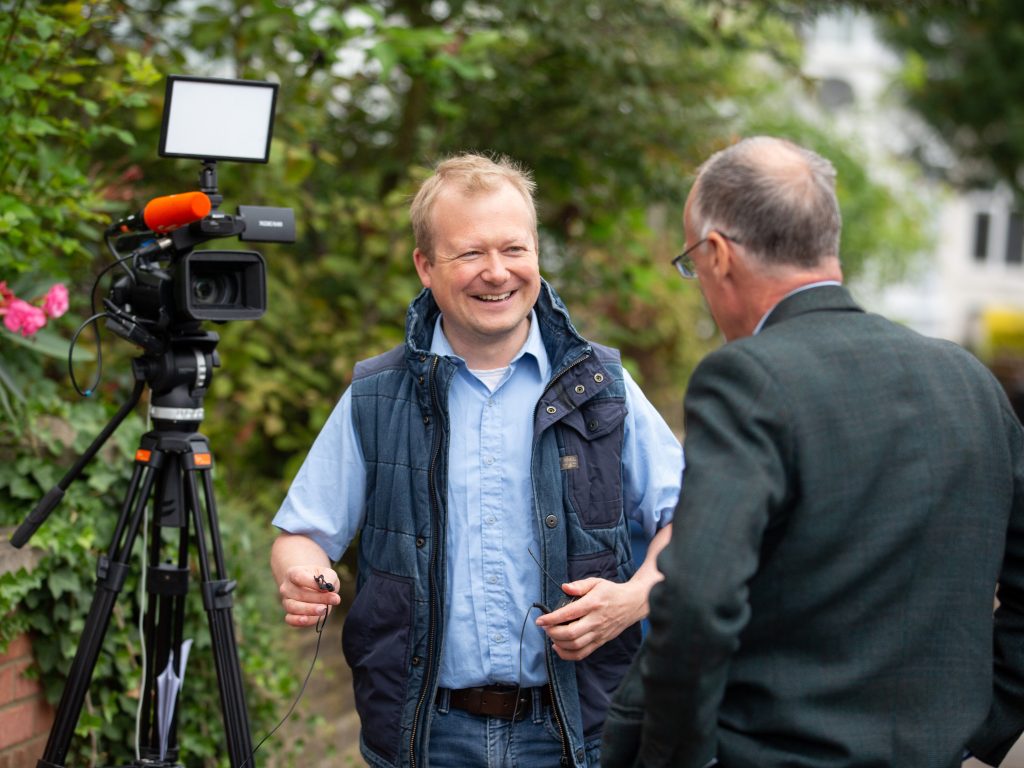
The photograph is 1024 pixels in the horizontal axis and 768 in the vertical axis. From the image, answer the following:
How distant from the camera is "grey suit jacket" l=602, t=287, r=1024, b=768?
1761 mm

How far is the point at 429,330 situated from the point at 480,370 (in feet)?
0.49

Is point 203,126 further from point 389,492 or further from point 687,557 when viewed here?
point 687,557

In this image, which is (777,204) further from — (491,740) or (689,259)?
(491,740)

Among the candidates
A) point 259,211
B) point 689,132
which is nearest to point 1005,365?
point 689,132

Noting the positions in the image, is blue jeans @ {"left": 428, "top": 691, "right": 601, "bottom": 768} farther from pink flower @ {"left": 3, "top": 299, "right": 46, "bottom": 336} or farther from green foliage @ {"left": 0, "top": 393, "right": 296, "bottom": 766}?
pink flower @ {"left": 3, "top": 299, "right": 46, "bottom": 336}

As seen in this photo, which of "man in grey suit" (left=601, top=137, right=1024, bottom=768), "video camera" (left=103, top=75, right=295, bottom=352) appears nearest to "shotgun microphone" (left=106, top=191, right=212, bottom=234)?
"video camera" (left=103, top=75, right=295, bottom=352)

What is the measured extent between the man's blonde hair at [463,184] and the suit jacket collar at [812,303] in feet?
2.45

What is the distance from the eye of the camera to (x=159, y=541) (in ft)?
9.98

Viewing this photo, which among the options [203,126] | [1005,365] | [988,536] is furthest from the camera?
[1005,365]

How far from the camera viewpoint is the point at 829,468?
181 cm

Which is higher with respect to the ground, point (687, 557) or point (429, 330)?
point (429, 330)

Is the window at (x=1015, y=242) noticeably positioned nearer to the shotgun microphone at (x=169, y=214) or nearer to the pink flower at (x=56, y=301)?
the pink flower at (x=56, y=301)

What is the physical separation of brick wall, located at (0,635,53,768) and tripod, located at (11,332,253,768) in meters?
0.33

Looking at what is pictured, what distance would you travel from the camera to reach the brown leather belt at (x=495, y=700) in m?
2.39
